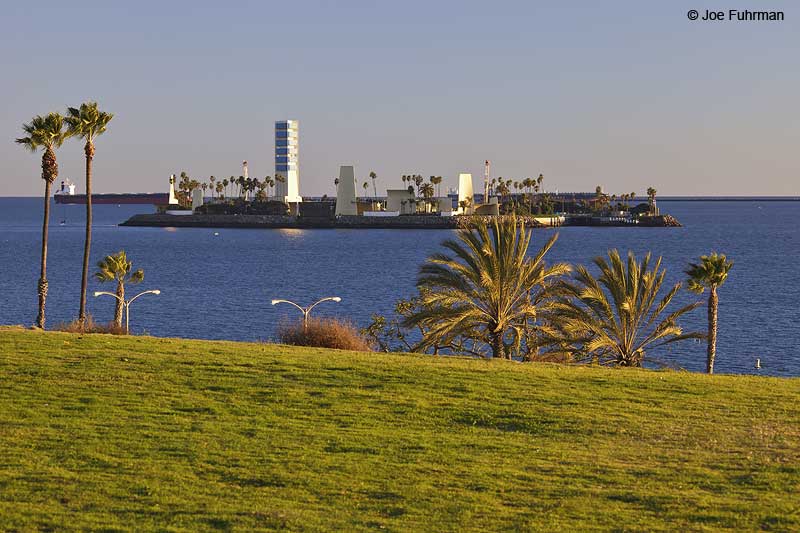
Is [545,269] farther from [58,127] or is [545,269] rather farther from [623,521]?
[58,127]

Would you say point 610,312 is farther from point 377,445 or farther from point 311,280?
point 311,280

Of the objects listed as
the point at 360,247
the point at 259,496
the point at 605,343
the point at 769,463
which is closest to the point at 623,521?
the point at 769,463

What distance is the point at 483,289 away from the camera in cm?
3144

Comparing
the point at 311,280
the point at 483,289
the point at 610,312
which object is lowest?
the point at 311,280

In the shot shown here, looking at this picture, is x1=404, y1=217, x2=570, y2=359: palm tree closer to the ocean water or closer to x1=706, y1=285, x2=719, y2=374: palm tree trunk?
x1=706, y1=285, x2=719, y2=374: palm tree trunk

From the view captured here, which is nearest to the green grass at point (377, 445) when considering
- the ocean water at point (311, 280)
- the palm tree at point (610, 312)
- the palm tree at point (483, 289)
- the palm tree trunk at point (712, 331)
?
the palm tree at point (483, 289)

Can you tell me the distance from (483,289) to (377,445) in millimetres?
15732

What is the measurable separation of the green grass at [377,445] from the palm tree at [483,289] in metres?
6.92

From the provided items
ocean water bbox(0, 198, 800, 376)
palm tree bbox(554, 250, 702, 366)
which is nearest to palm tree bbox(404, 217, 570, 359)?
palm tree bbox(554, 250, 702, 366)

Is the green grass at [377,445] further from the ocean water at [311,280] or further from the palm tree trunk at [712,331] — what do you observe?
the ocean water at [311,280]

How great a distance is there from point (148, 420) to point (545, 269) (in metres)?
17.5

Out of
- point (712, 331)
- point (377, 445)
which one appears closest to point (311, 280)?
point (712, 331)

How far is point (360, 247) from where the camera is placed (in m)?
154

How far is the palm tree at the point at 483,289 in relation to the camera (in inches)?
1210
